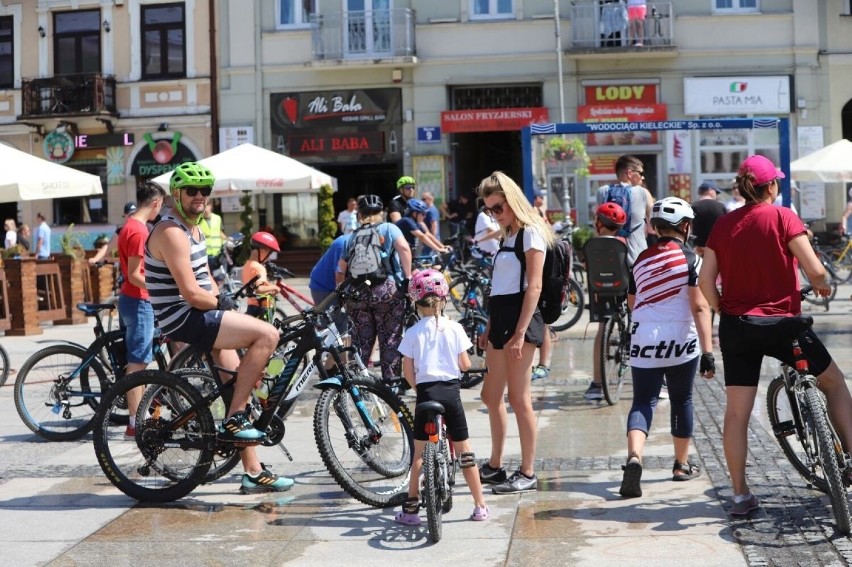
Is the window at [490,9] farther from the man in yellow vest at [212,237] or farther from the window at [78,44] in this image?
the man in yellow vest at [212,237]

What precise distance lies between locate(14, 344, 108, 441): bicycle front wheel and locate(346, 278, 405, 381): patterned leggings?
2.01m

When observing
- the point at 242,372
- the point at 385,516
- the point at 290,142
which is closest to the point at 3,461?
the point at 242,372

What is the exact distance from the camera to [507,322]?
6.84 m

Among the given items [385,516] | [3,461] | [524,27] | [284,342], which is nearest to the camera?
[385,516]

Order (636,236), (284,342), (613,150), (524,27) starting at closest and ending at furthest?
1. (284,342)
2. (636,236)
3. (613,150)
4. (524,27)

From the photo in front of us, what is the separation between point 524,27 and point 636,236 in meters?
18.5

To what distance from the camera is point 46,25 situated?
3078 centimetres

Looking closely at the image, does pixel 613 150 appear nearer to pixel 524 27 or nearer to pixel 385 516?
pixel 524 27

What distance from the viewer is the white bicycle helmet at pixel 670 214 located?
22.9 ft

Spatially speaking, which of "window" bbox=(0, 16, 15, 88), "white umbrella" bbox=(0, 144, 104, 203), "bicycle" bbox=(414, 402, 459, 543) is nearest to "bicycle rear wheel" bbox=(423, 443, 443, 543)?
"bicycle" bbox=(414, 402, 459, 543)

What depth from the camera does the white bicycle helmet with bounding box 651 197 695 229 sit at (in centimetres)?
698

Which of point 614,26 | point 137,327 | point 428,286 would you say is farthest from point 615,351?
point 614,26

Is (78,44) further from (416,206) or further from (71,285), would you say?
(416,206)

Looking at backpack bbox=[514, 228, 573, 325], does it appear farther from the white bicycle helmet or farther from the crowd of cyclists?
the white bicycle helmet
